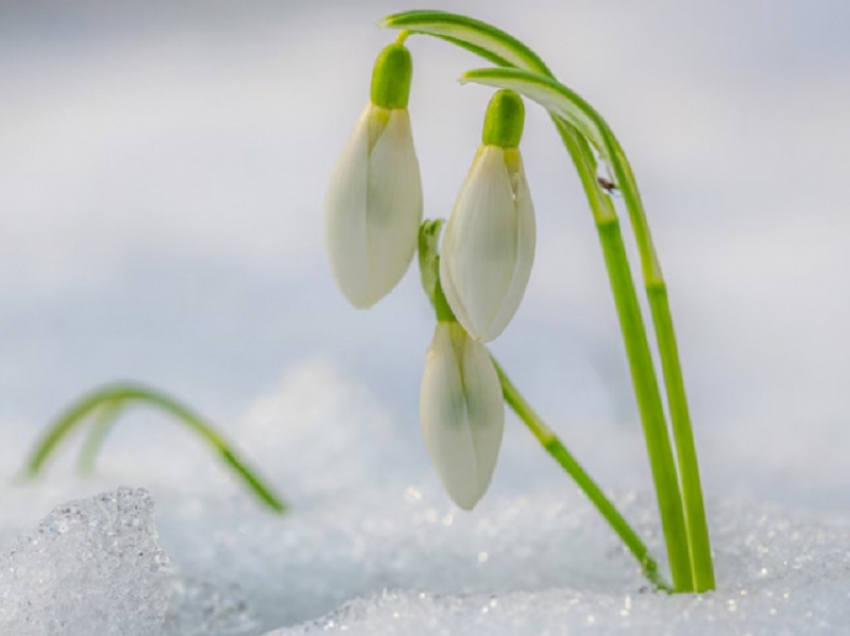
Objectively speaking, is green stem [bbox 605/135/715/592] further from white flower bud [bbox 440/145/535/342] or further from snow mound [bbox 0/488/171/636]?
snow mound [bbox 0/488/171/636]

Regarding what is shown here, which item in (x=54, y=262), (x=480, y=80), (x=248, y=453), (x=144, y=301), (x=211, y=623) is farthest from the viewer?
(x=54, y=262)

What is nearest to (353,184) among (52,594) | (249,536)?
(52,594)

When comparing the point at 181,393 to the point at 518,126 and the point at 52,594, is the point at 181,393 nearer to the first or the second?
the point at 52,594

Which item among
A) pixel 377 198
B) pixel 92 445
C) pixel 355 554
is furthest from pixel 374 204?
pixel 92 445

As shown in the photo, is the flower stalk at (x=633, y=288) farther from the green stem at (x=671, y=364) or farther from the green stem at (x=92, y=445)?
the green stem at (x=92, y=445)

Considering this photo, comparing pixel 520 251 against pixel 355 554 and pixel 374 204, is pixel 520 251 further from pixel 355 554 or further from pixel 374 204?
pixel 355 554

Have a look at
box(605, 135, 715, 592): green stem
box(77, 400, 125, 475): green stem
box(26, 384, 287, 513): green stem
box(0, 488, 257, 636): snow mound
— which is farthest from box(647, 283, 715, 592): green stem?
box(77, 400, 125, 475): green stem

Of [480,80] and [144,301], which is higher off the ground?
[480,80]

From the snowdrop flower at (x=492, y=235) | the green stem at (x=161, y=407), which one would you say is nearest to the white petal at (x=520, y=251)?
the snowdrop flower at (x=492, y=235)
